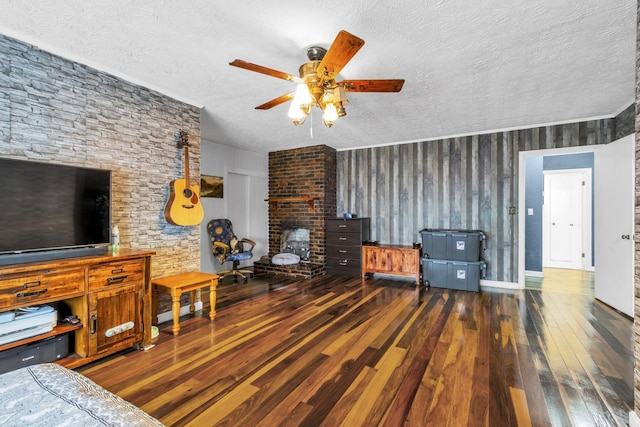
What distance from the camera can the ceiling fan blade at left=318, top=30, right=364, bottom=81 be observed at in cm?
161

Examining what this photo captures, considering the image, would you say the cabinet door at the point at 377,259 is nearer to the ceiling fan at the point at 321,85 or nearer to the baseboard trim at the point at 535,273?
the baseboard trim at the point at 535,273

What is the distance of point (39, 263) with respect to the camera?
1.87 metres

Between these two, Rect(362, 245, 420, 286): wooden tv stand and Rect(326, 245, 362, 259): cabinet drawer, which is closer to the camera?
Rect(362, 245, 420, 286): wooden tv stand

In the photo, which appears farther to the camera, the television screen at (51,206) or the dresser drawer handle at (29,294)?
the television screen at (51,206)

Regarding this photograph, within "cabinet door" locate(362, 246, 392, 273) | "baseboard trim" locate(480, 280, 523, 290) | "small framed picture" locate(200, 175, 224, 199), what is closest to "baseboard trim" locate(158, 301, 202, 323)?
"small framed picture" locate(200, 175, 224, 199)

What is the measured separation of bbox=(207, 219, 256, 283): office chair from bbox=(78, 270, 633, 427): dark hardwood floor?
1.33 meters

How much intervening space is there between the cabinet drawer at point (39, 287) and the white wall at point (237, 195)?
2997 mm

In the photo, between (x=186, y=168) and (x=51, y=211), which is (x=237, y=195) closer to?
(x=186, y=168)

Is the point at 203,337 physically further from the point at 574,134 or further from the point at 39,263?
the point at 574,134

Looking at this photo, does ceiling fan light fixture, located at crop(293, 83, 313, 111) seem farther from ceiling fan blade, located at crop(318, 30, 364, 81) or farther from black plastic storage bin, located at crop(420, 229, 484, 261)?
black plastic storage bin, located at crop(420, 229, 484, 261)

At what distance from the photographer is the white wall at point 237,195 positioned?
5035 millimetres

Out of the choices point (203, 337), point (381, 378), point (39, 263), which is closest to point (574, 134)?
point (381, 378)

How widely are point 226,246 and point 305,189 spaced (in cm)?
185

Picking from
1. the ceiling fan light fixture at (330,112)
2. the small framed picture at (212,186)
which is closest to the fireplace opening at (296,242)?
the small framed picture at (212,186)
